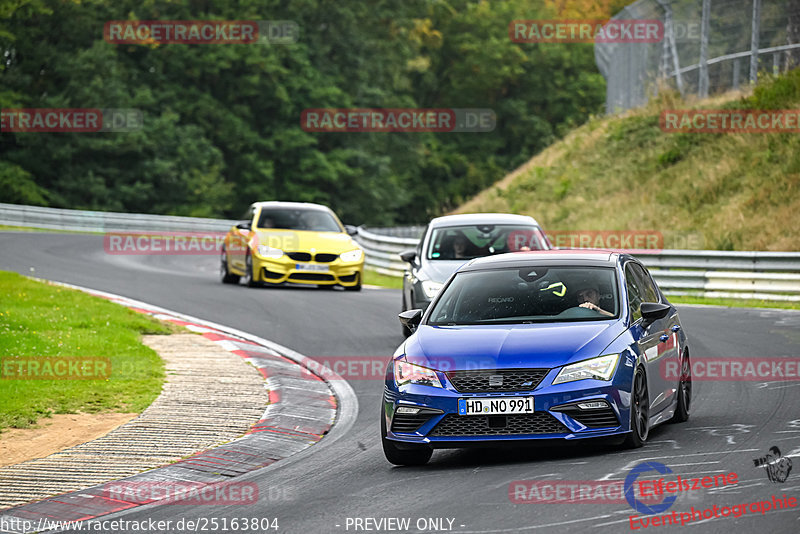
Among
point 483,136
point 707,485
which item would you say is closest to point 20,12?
point 483,136

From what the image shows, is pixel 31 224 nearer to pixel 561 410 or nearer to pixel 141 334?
pixel 141 334

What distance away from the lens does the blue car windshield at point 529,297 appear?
9.35 m

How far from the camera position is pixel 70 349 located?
46.1ft

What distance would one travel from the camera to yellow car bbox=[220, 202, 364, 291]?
2402 centimetres

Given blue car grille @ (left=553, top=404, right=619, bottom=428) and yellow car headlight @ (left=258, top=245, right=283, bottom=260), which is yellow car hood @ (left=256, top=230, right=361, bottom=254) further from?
blue car grille @ (left=553, top=404, right=619, bottom=428)

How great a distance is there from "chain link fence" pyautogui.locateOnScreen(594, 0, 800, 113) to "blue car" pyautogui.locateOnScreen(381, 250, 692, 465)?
65.4 feet

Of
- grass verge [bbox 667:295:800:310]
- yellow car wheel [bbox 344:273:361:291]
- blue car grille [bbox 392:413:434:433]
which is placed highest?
blue car grille [bbox 392:413:434:433]

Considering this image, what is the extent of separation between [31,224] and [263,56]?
20.6m

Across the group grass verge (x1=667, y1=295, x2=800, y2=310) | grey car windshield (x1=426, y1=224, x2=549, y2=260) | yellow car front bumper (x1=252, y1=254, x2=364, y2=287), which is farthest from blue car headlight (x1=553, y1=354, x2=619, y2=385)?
yellow car front bumper (x1=252, y1=254, x2=364, y2=287)

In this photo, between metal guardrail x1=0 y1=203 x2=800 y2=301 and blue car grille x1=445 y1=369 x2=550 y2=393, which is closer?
blue car grille x1=445 y1=369 x2=550 y2=393

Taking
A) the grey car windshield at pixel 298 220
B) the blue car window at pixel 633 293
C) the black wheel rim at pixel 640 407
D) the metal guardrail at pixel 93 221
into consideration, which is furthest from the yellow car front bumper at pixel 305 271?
the metal guardrail at pixel 93 221

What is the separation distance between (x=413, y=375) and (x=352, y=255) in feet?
51.2

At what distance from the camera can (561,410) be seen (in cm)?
826

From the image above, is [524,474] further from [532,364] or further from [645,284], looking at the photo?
[645,284]
